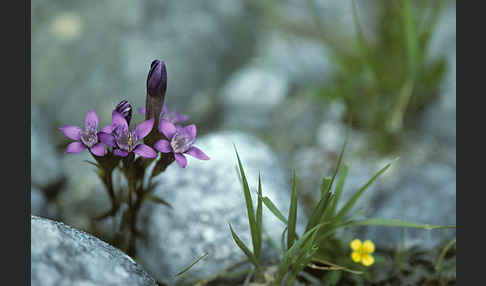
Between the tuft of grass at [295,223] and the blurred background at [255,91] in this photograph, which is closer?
the tuft of grass at [295,223]

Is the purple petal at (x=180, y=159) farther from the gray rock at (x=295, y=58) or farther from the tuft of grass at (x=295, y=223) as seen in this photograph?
the gray rock at (x=295, y=58)

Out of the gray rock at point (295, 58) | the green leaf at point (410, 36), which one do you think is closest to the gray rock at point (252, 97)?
the gray rock at point (295, 58)

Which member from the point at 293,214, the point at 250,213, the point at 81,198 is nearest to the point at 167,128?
the point at 250,213

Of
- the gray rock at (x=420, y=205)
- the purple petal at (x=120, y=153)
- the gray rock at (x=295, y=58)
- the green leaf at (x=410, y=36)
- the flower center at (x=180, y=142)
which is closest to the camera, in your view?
the purple petal at (x=120, y=153)

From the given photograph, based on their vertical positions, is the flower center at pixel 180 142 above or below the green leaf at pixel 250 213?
above

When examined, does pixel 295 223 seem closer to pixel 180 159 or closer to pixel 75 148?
pixel 180 159

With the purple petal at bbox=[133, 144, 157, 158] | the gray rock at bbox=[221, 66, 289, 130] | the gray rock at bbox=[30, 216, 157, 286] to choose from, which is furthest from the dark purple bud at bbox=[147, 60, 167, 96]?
the gray rock at bbox=[221, 66, 289, 130]
